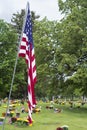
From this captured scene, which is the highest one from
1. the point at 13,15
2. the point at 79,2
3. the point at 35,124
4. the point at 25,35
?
the point at 13,15


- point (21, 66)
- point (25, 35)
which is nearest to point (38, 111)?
point (25, 35)

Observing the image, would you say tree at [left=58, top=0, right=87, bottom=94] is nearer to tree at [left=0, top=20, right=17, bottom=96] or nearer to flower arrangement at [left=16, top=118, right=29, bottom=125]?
flower arrangement at [left=16, top=118, right=29, bottom=125]

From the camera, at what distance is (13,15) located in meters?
83.3

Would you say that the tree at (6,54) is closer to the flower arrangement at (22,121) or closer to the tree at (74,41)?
the tree at (74,41)

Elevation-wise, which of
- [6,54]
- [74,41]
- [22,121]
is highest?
[6,54]

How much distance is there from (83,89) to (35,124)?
16.4 metres

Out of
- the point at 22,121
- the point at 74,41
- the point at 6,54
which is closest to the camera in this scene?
the point at 22,121

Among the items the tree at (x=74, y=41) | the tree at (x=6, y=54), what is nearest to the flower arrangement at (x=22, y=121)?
the tree at (x=74, y=41)

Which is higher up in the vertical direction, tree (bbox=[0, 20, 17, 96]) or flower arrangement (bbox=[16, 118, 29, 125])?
tree (bbox=[0, 20, 17, 96])

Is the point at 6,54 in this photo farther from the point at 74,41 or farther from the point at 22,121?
the point at 22,121

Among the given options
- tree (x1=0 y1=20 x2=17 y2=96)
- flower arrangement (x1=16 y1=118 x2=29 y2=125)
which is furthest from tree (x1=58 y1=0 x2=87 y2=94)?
tree (x1=0 y1=20 x2=17 y2=96)

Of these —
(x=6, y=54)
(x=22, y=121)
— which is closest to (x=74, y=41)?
(x=22, y=121)

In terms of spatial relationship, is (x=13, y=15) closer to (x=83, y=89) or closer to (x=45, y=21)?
(x=45, y=21)

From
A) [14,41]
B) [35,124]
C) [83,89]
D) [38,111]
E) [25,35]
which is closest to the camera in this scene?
[25,35]
